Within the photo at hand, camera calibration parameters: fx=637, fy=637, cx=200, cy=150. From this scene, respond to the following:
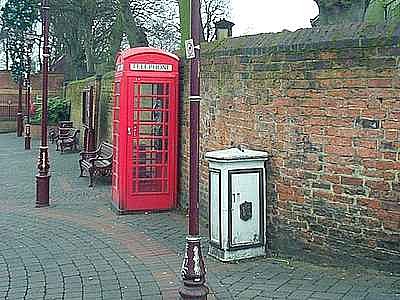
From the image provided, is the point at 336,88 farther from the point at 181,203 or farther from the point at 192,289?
the point at 181,203

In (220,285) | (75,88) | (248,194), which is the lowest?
(220,285)

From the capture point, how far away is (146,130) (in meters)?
9.81

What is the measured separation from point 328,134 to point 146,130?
4042mm

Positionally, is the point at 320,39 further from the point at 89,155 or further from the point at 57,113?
the point at 57,113

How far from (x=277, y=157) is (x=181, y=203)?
3328 millimetres

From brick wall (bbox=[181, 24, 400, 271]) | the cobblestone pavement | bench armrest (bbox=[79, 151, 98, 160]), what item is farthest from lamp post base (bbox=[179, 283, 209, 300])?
bench armrest (bbox=[79, 151, 98, 160])

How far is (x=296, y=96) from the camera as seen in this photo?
6707 millimetres

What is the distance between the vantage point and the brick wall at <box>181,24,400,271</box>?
586 cm

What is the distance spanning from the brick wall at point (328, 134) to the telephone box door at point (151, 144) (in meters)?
2.34

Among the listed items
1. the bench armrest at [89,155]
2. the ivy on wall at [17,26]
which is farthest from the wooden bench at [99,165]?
the ivy on wall at [17,26]

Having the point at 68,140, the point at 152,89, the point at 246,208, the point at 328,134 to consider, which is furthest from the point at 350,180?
the point at 68,140

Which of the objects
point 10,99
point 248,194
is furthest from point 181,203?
point 10,99

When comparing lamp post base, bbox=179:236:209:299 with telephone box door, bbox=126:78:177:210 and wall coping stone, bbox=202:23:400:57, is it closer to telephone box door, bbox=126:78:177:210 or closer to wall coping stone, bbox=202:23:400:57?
wall coping stone, bbox=202:23:400:57

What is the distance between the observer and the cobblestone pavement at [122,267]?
18.9 feet
